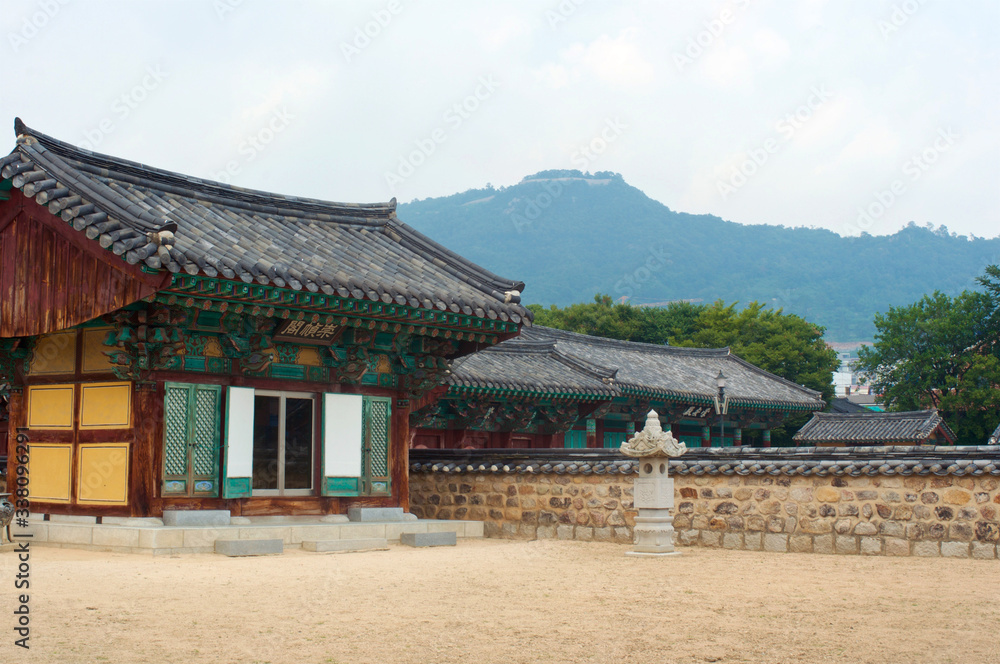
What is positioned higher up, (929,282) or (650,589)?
(929,282)

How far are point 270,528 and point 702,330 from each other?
45.4 meters

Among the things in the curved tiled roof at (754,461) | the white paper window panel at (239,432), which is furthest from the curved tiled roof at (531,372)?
the white paper window panel at (239,432)

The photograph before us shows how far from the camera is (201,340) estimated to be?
13.0 metres

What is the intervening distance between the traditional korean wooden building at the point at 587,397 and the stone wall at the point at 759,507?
288cm

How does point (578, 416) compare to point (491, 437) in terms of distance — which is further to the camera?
point (578, 416)

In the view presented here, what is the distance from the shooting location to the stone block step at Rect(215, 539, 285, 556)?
11984 millimetres

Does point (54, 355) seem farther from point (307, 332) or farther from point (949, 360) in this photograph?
point (949, 360)

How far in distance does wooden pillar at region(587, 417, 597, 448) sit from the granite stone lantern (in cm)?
1181

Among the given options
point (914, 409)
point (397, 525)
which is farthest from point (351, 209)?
point (914, 409)

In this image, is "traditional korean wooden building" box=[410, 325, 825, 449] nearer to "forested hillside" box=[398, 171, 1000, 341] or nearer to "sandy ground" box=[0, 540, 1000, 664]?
"sandy ground" box=[0, 540, 1000, 664]

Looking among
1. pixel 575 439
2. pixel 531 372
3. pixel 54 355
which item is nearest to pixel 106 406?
pixel 54 355

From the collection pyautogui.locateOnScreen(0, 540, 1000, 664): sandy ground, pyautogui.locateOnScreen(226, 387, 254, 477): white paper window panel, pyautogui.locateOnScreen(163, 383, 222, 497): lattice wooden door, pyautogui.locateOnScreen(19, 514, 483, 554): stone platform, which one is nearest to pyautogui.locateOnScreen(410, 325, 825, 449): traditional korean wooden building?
pyautogui.locateOnScreen(19, 514, 483, 554): stone platform

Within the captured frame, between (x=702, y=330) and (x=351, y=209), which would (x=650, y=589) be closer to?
(x=351, y=209)

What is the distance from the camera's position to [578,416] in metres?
23.5
